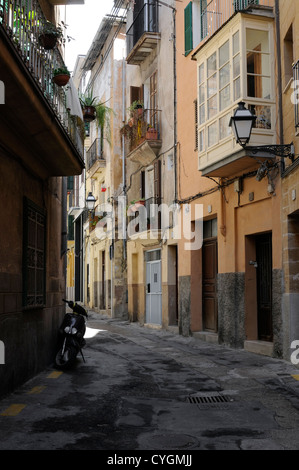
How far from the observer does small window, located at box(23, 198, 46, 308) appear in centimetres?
891

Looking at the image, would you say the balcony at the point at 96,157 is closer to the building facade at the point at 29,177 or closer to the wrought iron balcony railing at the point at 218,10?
the wrought iron balcony railing at the point at 218,10

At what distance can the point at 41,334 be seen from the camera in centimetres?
1005

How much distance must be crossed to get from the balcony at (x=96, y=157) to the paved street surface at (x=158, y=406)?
16.3 m

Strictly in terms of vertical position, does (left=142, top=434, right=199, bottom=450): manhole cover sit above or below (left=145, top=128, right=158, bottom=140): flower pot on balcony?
below

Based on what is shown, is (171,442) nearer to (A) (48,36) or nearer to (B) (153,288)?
(A) (48,36)

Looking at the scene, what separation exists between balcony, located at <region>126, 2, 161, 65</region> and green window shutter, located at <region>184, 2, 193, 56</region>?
296 cm

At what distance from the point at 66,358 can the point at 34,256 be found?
191 centimetres

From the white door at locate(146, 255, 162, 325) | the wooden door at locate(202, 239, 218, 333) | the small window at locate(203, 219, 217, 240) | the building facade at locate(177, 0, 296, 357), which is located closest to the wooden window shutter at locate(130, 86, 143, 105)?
the building facade at locate(177, 0, 296, 357)

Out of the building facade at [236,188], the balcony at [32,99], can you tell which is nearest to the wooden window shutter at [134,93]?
the building facade at [236,188]

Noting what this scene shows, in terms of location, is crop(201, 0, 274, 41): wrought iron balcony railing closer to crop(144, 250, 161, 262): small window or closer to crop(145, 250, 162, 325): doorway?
crop(144, 250, 161, 262): small window

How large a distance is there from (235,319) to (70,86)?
6.43 meters

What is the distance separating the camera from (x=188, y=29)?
1689 centimetres
